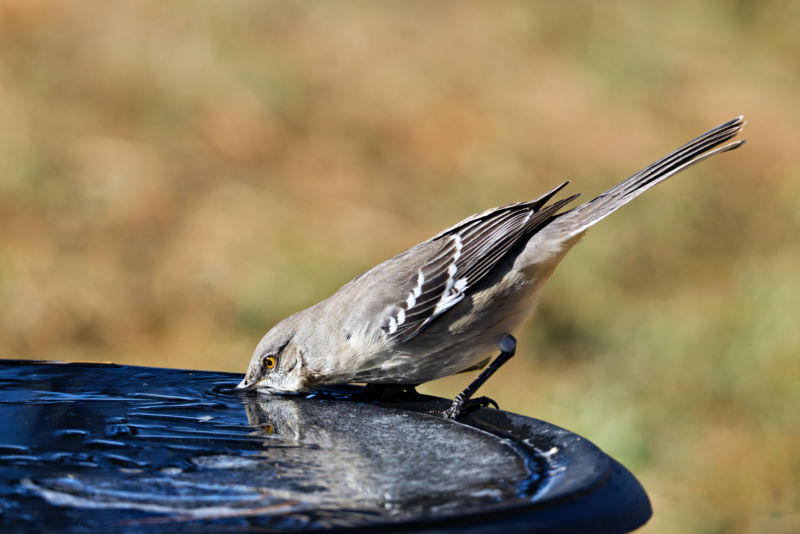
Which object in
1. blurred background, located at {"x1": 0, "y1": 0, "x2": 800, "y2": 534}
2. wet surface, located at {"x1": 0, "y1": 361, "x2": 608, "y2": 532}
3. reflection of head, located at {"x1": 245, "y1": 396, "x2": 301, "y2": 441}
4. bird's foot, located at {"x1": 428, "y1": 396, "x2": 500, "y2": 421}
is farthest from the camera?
blurred background, located at {"x1": 0, "y1": 0, "x2": 800, "y2": 534}

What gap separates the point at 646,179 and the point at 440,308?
124 cm

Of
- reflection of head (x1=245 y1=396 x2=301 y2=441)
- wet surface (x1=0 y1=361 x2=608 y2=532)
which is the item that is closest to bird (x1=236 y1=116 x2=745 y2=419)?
reflection of head (x1=245 y1=396 x2=301 y2=441)

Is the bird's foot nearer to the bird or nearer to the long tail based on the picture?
the bird

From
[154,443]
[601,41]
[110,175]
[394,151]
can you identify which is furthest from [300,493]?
[601,41]

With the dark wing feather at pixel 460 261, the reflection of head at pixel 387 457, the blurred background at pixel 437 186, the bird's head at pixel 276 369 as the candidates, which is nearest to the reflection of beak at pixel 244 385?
the bird's head at pixel 276 369

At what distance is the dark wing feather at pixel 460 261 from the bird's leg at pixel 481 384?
375 millimetres

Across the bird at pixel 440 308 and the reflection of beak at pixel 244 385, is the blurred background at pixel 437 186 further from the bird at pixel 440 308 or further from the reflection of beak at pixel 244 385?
the reflection of beak at pixel 244 385

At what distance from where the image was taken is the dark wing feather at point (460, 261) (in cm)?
388

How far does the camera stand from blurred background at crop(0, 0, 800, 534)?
7055mm

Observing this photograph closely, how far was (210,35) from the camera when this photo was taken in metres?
12.2

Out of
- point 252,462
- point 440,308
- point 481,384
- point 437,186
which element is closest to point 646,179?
point 440,308

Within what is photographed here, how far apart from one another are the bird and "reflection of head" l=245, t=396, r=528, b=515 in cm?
72

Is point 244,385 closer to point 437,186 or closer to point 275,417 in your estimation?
point 275,417

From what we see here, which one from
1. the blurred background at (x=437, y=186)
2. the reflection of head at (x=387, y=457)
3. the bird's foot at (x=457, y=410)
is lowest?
the reflection of head at (x=387, y=457)
